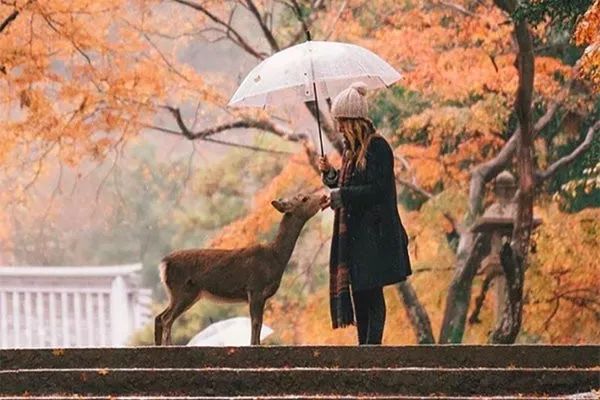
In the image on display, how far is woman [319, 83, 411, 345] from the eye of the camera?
36.3 ft

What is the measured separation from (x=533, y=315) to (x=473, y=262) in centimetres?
125

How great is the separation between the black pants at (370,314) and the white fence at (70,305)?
71.2 ft

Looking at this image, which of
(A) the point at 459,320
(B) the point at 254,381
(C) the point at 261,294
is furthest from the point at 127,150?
(B) the point at 254,381

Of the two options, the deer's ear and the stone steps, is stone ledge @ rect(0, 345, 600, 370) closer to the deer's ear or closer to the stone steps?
the stone steps

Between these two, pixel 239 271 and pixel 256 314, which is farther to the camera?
pixel 239 271

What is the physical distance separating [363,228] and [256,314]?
109cm

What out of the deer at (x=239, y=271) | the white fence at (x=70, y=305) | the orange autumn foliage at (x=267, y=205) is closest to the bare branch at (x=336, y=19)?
the orange autumn foliage at (x=267, y=205)

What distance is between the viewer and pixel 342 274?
11266 millimetres

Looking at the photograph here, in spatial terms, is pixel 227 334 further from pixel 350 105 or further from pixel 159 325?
pixel 350 105

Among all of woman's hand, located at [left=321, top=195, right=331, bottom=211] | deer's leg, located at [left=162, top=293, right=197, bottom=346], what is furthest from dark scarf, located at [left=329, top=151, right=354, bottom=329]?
deer's leg, located at [left=162, top=293, right=197, bottom=346]

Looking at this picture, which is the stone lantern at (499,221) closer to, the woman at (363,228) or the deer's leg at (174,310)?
the deer's leg at (174,310)

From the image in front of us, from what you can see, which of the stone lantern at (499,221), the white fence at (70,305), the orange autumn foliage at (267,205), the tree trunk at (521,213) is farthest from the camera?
the white fence at (70,305)

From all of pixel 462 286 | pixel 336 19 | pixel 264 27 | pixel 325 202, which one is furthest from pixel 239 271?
pixel 336 19

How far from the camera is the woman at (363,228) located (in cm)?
1107
